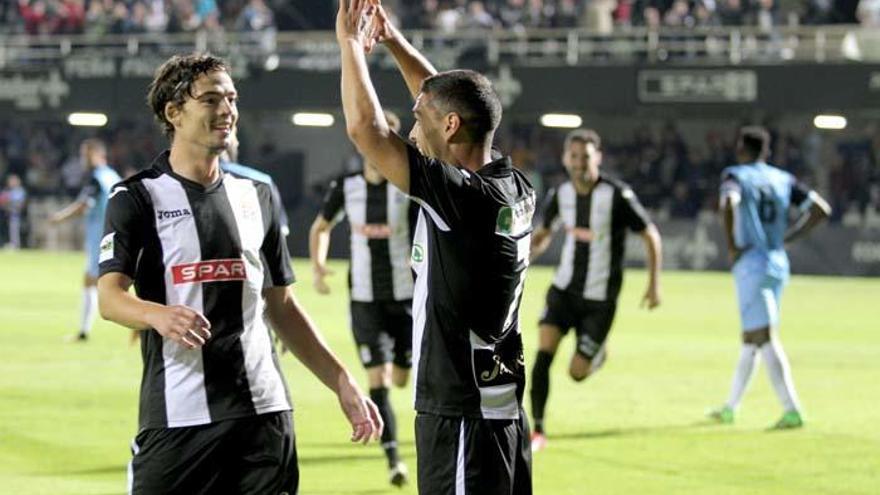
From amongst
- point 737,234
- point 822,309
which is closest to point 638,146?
point 822,309

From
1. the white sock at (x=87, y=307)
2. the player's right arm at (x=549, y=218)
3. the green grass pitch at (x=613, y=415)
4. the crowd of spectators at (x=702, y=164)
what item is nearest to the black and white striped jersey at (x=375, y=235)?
the green grass pitch at (x=613, y=415)

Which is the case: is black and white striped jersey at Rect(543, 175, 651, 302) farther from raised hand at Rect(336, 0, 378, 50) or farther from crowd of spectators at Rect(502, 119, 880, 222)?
crowd of spectators at Rect(502, 119, 880, 222)

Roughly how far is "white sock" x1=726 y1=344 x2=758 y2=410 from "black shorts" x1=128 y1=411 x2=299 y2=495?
867 cm

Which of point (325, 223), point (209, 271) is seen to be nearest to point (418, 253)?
point (209, 271)

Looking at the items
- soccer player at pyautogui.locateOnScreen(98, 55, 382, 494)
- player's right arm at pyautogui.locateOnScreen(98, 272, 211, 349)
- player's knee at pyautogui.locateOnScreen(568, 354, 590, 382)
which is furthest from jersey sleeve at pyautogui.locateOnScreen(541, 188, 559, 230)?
player's right arm at pyautogui.locateOnScreen(98, 272, 211, 349)

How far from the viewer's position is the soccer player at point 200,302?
5.84 m

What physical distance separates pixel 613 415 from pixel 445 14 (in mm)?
24176

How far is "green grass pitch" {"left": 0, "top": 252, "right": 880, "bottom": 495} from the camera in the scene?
11.4m

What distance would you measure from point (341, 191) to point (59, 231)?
106ft

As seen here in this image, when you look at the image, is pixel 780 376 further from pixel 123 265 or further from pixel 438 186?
pixel 123 265

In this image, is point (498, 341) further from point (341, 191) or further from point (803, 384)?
point (803, 384)

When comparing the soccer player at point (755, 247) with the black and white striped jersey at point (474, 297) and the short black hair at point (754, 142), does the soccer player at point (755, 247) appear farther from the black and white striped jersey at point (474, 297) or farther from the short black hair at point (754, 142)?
the black and white striped jersey at point (474, 297)

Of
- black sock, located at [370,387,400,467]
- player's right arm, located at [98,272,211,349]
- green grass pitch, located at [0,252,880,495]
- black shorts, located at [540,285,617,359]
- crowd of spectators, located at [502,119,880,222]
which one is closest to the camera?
player's right arm, located at [98,272,211,349]

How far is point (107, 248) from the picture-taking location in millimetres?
5883
